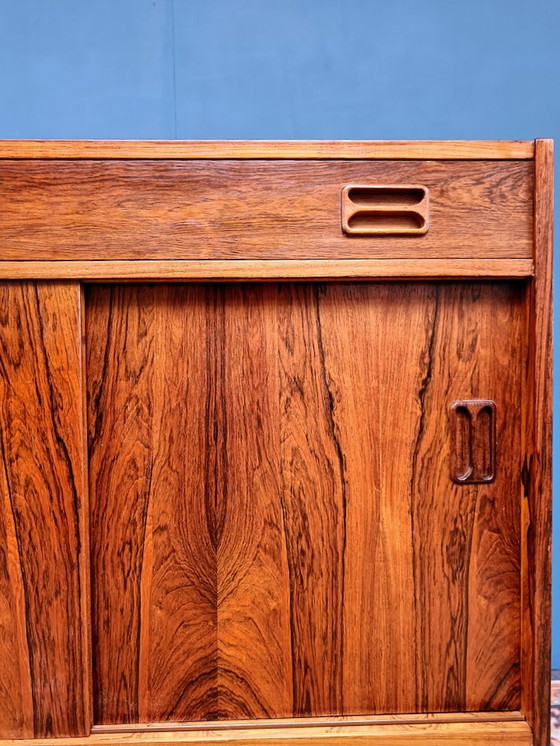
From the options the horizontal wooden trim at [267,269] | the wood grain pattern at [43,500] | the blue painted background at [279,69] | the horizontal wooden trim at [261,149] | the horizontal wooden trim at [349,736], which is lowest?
the horizontal wooden trim at [349,736]

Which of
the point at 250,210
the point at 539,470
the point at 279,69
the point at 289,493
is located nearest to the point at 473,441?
the point at 539,470

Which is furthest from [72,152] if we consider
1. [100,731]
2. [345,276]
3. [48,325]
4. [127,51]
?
[100,731]

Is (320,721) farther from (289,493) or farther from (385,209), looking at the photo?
(385,209)

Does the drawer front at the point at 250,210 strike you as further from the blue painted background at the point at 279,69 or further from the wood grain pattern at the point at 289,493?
the blue painted background at the point at 279,69

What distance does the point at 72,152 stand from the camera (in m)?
0.66

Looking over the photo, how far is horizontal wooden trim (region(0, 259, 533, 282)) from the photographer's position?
0.67 metres

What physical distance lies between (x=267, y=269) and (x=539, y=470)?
0.39 m

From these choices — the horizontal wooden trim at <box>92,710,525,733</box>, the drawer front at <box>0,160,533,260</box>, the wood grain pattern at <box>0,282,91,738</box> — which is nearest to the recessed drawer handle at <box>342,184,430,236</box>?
the drawer front at <box>0,160,533,260</box>

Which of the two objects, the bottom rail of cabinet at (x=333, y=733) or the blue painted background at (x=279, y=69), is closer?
the bottom rail of cabinet at (x=333, y=733)

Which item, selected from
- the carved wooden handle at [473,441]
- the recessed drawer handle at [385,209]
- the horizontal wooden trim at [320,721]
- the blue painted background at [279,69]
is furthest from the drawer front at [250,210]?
the horizontal wooden trim at [320,721]

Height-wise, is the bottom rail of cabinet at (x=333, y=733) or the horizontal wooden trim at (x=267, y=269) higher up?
the horizontal wooden trim at (x=267, y=269)

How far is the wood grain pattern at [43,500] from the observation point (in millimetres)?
676

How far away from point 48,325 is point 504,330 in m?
0.53

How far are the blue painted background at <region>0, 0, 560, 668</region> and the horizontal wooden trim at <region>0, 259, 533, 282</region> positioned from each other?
0.41 m
